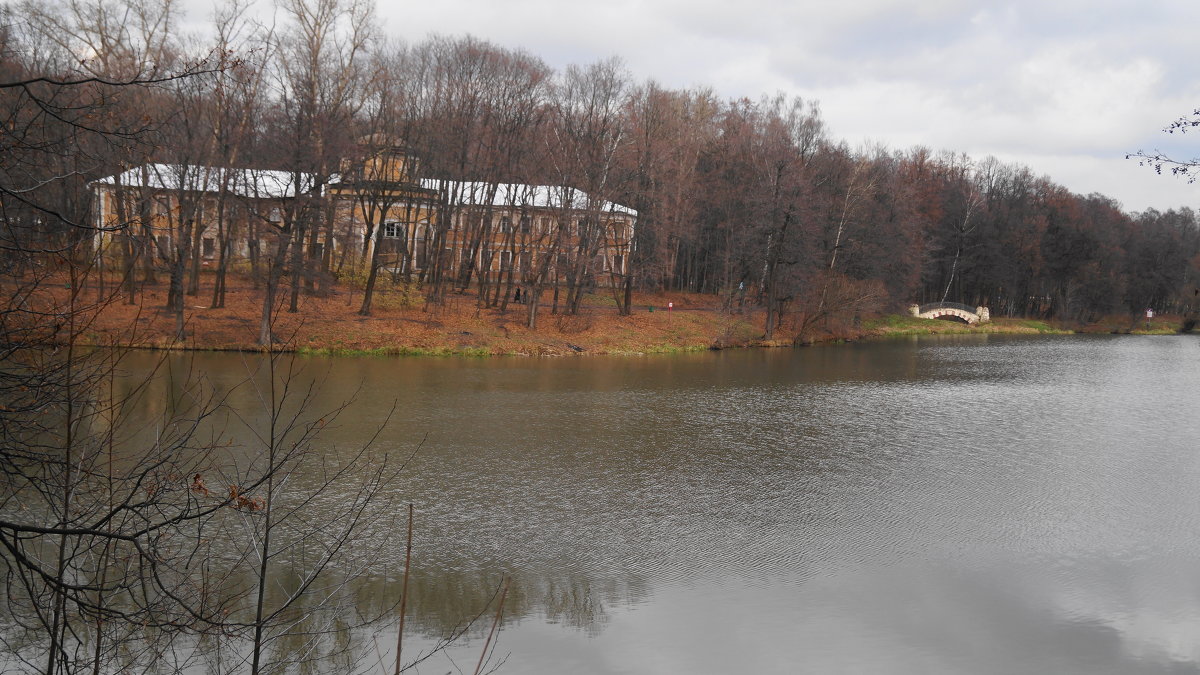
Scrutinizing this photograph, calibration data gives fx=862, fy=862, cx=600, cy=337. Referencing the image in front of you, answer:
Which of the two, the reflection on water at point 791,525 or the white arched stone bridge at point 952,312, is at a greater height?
the white arched stone bridge at point 952,312

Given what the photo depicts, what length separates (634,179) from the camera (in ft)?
131

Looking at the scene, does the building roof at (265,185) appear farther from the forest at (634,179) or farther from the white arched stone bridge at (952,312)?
the white arched stone bridge at (952,312)

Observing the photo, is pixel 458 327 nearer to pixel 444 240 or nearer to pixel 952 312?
pixel 444 240

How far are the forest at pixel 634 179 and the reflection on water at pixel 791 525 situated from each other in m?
8.93

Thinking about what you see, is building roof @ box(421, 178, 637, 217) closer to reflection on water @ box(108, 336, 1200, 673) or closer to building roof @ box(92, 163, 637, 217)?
building roof @ box(92, 163, 637, 217)

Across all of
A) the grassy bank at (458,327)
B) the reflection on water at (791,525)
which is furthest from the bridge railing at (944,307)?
the reflection on water at (791,525)

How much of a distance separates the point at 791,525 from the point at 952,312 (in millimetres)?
55800

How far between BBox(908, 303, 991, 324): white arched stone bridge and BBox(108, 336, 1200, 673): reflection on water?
36165 mm

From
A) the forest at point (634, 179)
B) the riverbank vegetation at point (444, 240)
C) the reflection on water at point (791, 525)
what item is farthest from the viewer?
the forest at point (634, 179)

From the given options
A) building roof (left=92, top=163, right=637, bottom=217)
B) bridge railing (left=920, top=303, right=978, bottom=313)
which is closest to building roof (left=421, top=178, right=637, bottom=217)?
Answer: building roof (left=92, top=163, right=637, bottom=217)

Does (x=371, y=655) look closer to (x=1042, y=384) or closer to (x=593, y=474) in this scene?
(x=593, y=474)

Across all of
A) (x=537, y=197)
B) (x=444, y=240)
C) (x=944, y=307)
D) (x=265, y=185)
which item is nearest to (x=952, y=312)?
(x=944, y=307)

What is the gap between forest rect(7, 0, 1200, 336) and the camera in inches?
1231

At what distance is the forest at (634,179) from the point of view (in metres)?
31.3
